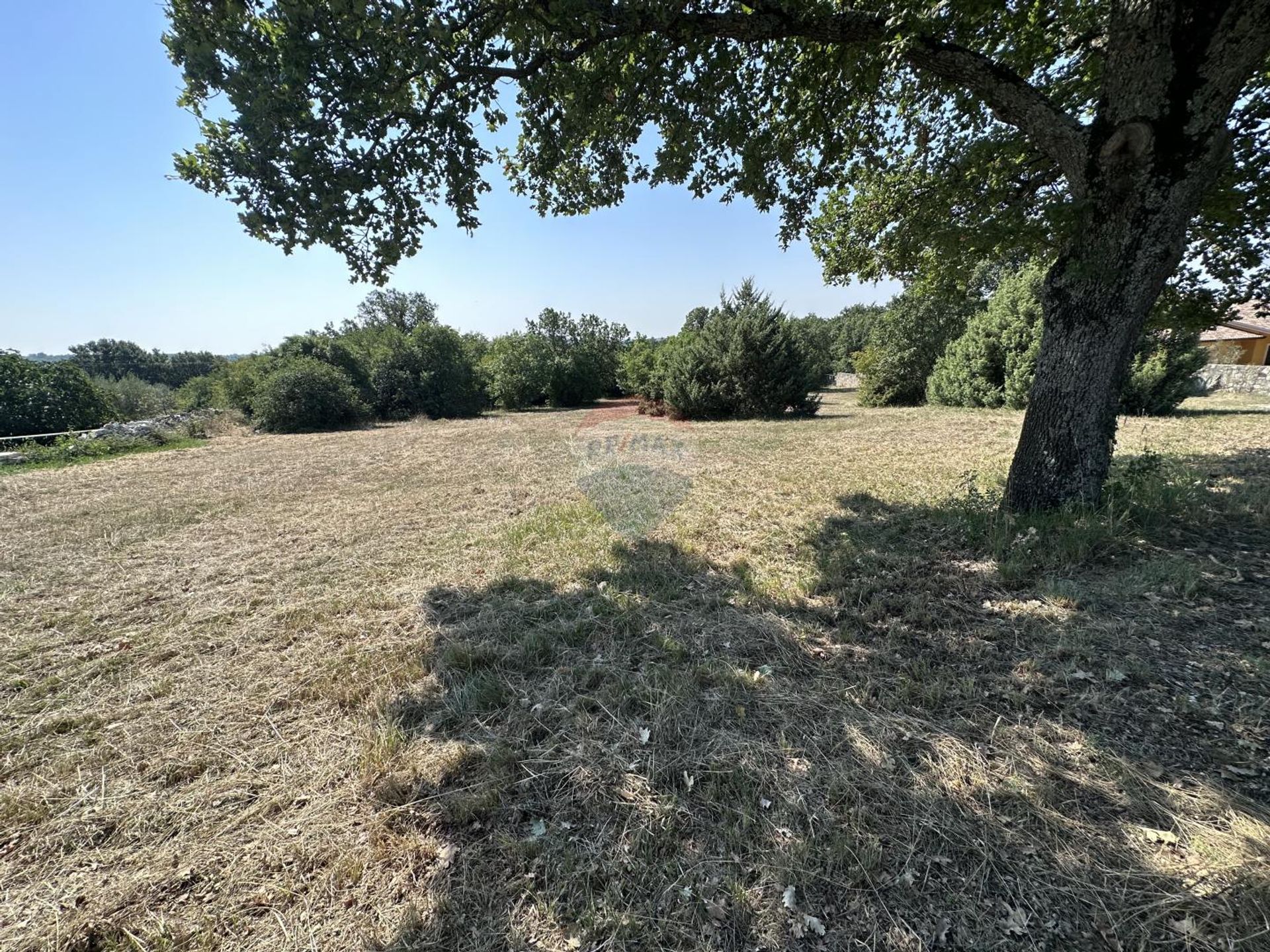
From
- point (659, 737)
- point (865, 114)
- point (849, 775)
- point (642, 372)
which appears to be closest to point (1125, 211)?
point (865, 114)

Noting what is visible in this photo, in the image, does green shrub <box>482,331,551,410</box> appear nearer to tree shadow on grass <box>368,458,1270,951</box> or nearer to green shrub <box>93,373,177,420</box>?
green shrub <box>93,373,177,420</box>

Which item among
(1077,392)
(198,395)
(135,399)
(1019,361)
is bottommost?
(1077,392)

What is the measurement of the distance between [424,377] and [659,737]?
20.5 meters

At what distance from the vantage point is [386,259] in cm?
430

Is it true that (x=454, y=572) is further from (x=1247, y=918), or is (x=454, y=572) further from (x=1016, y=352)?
(x=1016, y=352)

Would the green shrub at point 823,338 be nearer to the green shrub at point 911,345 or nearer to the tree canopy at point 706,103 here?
the green shrub at point 911,345

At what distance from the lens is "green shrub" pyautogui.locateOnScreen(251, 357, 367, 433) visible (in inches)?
603

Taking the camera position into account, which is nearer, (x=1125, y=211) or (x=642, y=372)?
(x=1125, y=211)

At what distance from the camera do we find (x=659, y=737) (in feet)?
6.79

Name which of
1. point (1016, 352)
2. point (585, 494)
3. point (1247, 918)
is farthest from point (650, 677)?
point (1016, 352)

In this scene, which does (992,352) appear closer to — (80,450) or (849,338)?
(80,450)

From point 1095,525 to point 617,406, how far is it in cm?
2138

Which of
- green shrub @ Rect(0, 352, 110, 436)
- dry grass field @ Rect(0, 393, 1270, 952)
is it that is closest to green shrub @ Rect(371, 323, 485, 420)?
green shrub @ Rect(0, 352, 110, 436)

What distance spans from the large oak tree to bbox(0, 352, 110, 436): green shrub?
1543 cm
